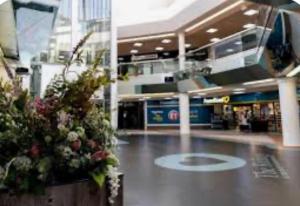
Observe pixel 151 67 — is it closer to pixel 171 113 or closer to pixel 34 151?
pixel 171 113

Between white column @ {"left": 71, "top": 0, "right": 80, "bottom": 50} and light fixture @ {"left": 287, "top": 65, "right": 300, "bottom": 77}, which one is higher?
white column @ {"left": 71, "top": 0, "right": 80, "bottom": 50}

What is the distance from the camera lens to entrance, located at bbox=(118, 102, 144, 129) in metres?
23.8

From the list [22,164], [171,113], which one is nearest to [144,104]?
[171,113]

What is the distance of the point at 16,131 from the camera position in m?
2.12

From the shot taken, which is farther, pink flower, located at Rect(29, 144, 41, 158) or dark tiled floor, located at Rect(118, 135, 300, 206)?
dark tiled floor, located at Rect(118, 135, 300, 206)

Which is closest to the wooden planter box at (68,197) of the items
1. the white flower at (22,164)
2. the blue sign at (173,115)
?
the white flower at (22,164)

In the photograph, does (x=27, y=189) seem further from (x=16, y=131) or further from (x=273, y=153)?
(x=273, y=153)

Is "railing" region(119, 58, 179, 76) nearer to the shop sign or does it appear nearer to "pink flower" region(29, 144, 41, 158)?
the shop sign

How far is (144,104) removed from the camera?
23250mm

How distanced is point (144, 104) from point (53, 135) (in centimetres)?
2116

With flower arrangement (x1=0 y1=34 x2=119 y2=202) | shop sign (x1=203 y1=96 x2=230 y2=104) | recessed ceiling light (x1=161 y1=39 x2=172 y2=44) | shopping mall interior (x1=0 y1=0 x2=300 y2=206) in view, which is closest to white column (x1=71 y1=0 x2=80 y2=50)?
shopping mall interior (x1=0 y1=0 x2=300 y2=206)

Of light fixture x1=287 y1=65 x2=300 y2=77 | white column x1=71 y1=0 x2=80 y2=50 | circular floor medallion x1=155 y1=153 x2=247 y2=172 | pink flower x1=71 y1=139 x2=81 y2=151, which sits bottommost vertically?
circular floor medallion x1=155 y1=153 x2=247 y2=172

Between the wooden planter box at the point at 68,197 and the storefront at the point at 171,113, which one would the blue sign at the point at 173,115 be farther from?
the wooden planter box at the point at 68,197

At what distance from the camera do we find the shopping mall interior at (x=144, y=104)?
2098mm
